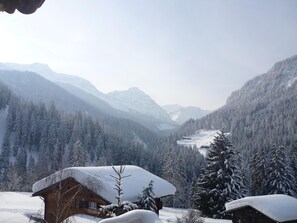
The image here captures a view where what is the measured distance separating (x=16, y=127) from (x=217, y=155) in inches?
4245

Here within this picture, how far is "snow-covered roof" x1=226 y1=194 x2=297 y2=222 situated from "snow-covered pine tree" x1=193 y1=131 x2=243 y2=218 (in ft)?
40.3

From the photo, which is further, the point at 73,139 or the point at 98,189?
the point at 73,139

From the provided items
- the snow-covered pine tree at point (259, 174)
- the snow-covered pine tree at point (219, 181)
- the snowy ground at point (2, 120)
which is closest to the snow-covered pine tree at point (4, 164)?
the snowy ground at point (2, 120)

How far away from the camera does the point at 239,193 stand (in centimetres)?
3662

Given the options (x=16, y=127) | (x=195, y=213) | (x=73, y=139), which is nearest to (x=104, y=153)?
(x=73, y=139)

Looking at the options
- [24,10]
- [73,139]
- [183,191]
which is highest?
[73,139]

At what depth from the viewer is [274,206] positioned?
22.2 metres

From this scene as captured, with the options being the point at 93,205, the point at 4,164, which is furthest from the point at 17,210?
the point at 4,164

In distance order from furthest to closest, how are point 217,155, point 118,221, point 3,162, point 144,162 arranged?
point 144,162, point 3,162, point 217,155, point 118,221

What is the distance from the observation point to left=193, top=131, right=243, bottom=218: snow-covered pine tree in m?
36.1

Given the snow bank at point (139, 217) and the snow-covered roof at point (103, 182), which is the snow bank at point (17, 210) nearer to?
the snow-covered roof at point (103, 182)

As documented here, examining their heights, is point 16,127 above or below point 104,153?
above

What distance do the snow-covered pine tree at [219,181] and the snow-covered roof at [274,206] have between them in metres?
12.3

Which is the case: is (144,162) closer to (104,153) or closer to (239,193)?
(104,153)
